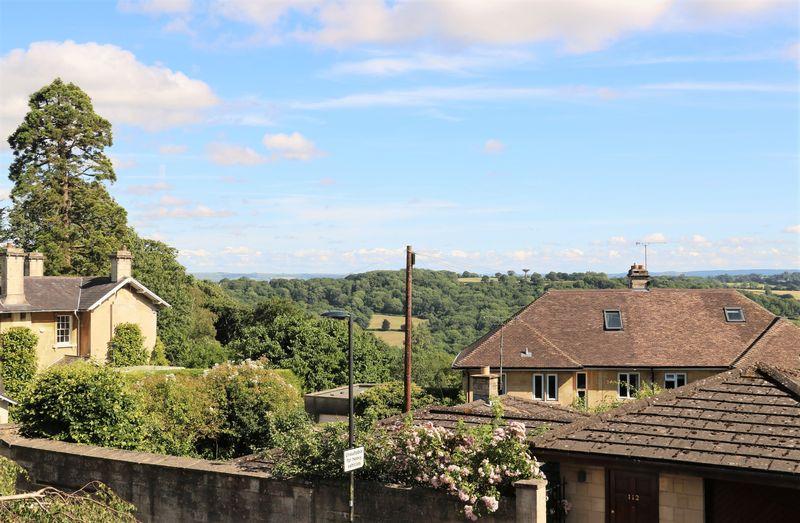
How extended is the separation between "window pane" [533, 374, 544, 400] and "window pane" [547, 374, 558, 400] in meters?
0.31

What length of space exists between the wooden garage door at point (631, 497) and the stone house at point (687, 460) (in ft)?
0.05

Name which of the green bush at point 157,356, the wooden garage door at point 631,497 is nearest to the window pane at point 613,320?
the green bush at point 157,356

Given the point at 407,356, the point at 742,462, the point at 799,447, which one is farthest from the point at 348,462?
the point at 407,356

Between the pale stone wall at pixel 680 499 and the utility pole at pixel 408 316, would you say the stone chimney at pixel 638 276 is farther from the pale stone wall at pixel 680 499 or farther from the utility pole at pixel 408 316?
the pale stone wall at pixel 680 499

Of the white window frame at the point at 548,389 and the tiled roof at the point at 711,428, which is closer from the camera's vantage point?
the tiled roof at the point at 711,428

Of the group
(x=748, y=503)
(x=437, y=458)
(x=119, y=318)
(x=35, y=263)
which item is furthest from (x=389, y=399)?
(x=35, y=263)

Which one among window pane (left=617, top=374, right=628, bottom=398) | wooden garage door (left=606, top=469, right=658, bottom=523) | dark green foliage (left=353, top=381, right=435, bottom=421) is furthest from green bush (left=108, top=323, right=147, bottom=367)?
wooden garage door (left=606, top=469, right=658, bottom=523)

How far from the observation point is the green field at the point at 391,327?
305 feet

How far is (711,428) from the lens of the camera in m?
13.6

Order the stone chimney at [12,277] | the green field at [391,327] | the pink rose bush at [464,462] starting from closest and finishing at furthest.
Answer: the pink rose bush at [464,462] < the stone chimney at [12,277] < the green field at [391,327]

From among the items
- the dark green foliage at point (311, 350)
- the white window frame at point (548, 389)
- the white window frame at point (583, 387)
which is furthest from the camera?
the dark green foliage at point (311, 350)

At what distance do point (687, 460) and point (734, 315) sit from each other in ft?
105

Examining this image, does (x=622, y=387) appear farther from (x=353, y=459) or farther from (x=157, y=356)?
(x=353, y=459)

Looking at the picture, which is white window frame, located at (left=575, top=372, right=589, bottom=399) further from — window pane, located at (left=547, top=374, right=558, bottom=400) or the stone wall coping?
the stone wall coping
